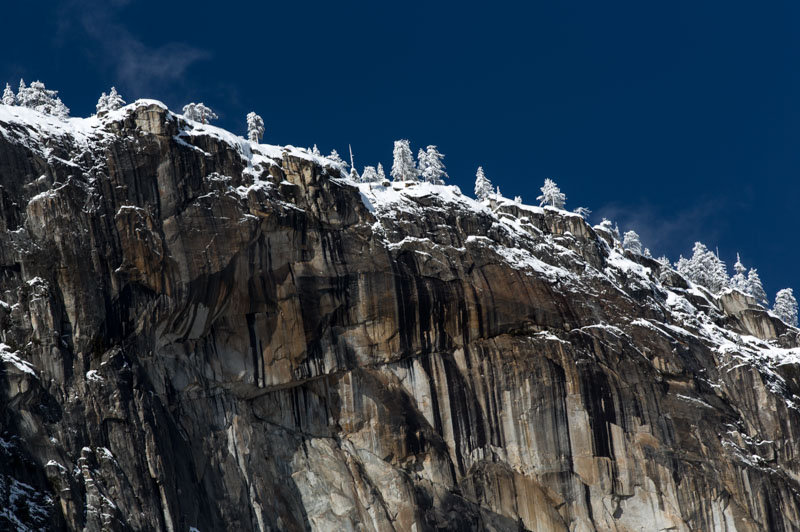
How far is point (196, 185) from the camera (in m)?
69.4

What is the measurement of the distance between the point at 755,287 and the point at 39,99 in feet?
212

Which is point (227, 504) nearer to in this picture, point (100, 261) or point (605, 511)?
point (100, 261)

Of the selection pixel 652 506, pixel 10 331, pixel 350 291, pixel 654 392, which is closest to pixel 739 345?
pixel 654 392

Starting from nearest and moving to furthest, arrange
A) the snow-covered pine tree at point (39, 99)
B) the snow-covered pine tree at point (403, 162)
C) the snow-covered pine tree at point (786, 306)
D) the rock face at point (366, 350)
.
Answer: the rock face at point (366, 350) → the snow-covered pine tree at point (39, 99) → the snow-covered pine tree at point (403, 162) → the snow-covered pine tree at point (786, 306)

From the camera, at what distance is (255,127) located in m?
89.6

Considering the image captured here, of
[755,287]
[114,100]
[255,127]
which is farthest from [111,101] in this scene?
[755,287]

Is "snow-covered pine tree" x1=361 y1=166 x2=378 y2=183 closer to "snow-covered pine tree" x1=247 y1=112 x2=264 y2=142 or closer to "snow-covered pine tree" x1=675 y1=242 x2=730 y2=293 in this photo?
"snow-covered pine tree" x1=247 y1=112 x2=264 y2=142

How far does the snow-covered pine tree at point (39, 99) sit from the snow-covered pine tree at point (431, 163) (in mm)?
31064

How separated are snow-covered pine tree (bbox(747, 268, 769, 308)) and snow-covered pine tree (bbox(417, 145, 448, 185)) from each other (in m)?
29.9

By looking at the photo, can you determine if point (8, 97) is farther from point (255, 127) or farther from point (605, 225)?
point (605, 225)

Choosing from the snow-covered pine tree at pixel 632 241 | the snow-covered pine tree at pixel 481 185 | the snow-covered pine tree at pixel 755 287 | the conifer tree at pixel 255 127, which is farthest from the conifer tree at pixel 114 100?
the snow-covered pine tree at pixel 755 287

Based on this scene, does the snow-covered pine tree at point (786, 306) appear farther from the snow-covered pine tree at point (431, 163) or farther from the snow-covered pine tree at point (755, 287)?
the snow-covered pine tree at point (431, 163)

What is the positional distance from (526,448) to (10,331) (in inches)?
1344

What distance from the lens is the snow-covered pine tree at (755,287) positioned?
99.5 metres
